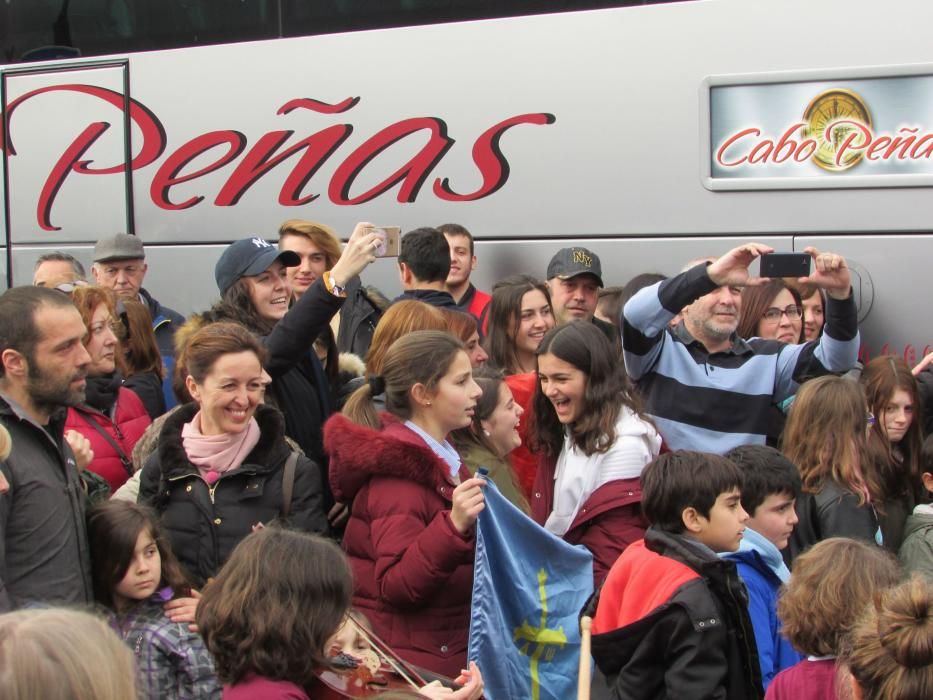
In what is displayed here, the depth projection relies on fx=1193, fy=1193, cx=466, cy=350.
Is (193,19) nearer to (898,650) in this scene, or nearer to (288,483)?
(288,483)

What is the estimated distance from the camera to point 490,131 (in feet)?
23.2

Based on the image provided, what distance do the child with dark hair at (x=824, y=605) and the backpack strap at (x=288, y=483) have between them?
1.62 metres

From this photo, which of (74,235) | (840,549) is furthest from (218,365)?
(74,235)

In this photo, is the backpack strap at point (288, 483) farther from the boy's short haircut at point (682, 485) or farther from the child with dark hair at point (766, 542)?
the child with dark hair at point (766, 542)

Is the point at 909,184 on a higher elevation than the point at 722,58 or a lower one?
lower

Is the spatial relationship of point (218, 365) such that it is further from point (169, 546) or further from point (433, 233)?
point (433, 233)

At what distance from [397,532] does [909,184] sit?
3838 mm

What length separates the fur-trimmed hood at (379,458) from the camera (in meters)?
3.73

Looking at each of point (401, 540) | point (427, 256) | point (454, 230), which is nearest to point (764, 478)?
point (401, 540)

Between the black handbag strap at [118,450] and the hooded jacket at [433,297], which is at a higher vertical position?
the hooded jacket at [433,297]

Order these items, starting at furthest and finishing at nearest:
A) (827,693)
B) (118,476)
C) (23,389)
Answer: (118,476) < (23,389) < (827,693)

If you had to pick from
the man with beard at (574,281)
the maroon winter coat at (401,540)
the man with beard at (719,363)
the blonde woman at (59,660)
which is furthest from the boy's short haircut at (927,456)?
the blonde woman at (59,660)

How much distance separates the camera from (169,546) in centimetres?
365

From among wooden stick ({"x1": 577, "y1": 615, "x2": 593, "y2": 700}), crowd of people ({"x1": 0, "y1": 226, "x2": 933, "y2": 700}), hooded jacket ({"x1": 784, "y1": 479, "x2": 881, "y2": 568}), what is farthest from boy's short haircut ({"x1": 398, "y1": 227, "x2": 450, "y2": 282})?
wooden stick ({"x1": 577, "y1": 615, "x2": 593, "y2": 700})
